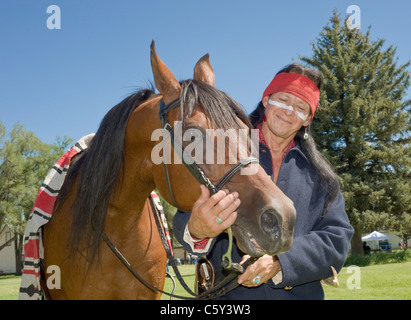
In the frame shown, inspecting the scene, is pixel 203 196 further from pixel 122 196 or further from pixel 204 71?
pixel 204 71

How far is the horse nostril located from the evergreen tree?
82.0ft

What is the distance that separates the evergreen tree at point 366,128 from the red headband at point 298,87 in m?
24.1

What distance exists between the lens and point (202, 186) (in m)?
2.16

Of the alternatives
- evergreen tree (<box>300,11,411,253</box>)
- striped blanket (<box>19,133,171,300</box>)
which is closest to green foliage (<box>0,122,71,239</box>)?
evergreen tree (<box>300,11,411,253</box>)

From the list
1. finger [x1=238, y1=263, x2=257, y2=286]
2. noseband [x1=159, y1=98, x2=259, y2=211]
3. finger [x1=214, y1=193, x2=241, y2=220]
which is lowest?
finger [x1=238, y1=263, x2=257, y2=286]

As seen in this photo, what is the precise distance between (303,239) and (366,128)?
27498 mm

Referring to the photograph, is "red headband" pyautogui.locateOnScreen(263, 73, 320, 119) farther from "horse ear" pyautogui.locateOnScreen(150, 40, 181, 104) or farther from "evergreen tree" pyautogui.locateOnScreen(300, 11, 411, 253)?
"evergreen tree" pyautogui.locateOnScreen(300, 11, 411, 253)

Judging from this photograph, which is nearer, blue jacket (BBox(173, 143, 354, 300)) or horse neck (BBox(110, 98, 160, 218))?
blue jacket (BBox(173, 143, 354, 300))

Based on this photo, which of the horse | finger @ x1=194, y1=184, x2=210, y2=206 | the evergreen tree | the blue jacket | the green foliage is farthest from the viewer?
the green foliage

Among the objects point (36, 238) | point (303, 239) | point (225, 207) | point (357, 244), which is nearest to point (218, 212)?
point (225, 207)

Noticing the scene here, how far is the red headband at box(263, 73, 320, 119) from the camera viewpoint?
2.62 meters
